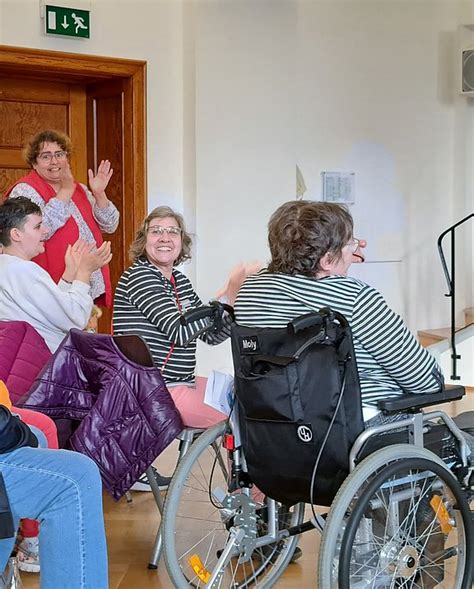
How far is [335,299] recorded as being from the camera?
2176 mm

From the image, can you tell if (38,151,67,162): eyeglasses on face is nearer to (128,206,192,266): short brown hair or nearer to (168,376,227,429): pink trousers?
(128,206,192,266): short brown hair

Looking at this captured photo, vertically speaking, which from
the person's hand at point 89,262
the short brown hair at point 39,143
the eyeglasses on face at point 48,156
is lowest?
the person's hand at point 89,262

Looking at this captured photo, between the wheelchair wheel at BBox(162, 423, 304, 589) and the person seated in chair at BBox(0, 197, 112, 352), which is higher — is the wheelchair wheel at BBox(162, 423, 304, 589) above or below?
below

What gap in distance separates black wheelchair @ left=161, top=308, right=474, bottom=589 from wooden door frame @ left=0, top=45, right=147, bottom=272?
319 cm

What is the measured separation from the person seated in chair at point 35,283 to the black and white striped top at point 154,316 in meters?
0.16

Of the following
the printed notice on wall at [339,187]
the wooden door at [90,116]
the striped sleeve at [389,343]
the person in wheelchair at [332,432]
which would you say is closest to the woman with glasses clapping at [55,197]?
the wooden door at [90,116]

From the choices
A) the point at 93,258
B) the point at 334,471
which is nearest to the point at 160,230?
the point at 93,258

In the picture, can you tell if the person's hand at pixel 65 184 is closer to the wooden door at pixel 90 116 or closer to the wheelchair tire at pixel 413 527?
the wooden door at pixel 90 116

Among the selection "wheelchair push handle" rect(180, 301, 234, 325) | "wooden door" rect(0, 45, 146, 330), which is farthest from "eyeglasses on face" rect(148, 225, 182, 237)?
"wooden door" rect(0, 45, 146, 330)

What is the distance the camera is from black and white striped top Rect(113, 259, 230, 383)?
9.86ft

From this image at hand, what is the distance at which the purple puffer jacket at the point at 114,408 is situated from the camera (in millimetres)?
2635

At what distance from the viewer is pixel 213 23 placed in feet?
17.7

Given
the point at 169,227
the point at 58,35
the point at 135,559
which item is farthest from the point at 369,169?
the point at 135,559

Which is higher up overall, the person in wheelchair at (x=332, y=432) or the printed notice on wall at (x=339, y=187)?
the printed notice on wall at (x=339, y=187)
